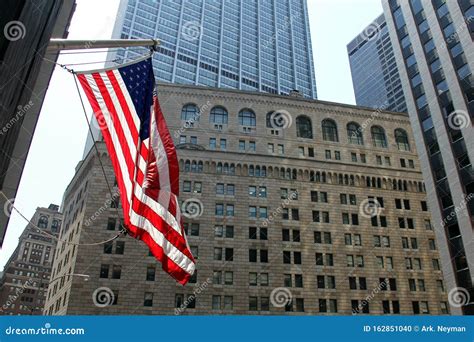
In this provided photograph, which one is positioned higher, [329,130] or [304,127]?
[329,130]

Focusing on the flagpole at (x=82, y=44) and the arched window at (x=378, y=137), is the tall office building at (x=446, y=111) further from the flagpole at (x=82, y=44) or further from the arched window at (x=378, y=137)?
the flagpole at (x=82, y=44)

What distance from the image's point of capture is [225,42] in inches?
6629

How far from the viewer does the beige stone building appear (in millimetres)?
53562

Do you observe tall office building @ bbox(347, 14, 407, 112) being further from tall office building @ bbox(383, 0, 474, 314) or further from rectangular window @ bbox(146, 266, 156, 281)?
rectangular window @ bbox(146, 266, 156, 281)

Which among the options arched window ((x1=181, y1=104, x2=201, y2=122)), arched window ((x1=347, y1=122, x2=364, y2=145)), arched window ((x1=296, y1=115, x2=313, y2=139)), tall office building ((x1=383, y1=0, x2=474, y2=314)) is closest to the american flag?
tall office building ((x1=383, y1=0, x2=474, y2=314))

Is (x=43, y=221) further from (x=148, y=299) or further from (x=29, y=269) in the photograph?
(x=148, y=299)

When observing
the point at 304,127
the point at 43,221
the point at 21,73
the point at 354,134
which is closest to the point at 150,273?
the point at 304,127

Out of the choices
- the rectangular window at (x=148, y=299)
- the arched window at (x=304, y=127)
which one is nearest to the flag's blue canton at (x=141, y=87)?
the rectangular window at (x=148, y=299)

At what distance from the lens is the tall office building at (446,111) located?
39000 millimetres

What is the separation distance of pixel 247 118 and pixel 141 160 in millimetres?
56458

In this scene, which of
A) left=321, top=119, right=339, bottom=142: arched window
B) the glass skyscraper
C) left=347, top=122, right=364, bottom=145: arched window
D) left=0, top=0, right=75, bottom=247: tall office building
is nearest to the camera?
left=0, top=0, right=75, bottom=247: tall office building

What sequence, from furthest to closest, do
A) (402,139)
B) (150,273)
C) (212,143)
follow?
(402,139)
(212,143)
(150,273)

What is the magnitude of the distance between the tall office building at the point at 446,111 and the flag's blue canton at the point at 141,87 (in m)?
34.2

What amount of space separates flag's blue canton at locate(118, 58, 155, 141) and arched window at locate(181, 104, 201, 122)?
52303 millimetres
